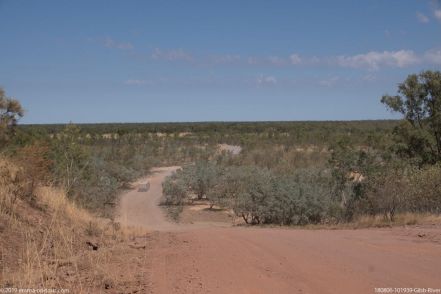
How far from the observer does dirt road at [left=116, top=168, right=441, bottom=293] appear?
6.38 metres

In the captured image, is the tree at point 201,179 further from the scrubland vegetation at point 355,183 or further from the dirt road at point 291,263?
the dirt road at point 291,263

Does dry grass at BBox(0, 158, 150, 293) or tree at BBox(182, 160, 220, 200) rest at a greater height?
dry grass at BBox(0, 158, 150, 293)

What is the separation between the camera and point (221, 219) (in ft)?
75.7

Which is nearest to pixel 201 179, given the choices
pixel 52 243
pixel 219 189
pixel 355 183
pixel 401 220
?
pixel 219 189

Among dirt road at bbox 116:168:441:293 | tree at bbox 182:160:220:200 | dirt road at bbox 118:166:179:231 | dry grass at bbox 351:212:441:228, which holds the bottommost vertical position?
dirt road at bbox 118:166:179:231

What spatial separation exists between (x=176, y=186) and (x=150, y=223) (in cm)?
623

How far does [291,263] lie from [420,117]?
715 inches

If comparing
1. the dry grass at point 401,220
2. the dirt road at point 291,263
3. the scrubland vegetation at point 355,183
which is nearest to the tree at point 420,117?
the scrubland vegetation at point 355,183

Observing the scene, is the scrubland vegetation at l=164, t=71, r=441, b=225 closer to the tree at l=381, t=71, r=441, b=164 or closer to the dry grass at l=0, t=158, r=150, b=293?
the tree at l=381, t=71, r=441, b=164

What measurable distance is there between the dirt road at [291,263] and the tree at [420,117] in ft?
42.7

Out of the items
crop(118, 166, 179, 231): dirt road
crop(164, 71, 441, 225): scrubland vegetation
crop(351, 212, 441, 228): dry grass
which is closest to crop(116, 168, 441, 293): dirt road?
crop(351, 212, 441, 228): dry grass

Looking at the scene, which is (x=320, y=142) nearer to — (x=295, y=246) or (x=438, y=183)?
(x=438, y=183)

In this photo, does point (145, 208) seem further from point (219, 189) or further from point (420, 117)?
point (420, 117)

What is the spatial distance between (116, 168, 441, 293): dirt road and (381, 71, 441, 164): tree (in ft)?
42.7
